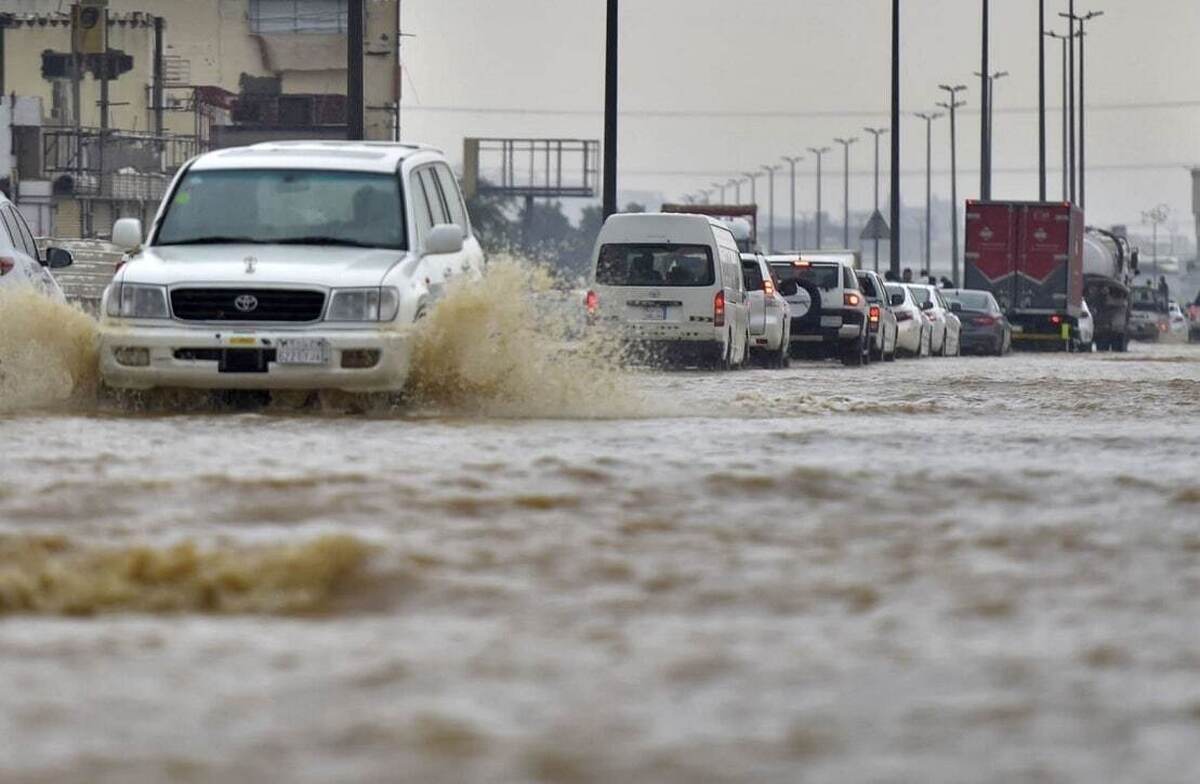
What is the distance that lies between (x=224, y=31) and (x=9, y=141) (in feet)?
60.9

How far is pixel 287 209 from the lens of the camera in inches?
666

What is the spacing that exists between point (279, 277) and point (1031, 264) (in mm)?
40512

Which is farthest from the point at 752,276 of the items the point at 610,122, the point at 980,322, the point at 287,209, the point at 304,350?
the point at 304,350

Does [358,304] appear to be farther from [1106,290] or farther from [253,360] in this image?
[1106,290]

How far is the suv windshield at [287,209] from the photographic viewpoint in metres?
16.8

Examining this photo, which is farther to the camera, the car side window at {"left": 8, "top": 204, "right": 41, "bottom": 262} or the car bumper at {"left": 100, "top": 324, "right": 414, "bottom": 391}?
the car side window at {"left": 8, "top": 204, "right": 41, "bottom": 262}

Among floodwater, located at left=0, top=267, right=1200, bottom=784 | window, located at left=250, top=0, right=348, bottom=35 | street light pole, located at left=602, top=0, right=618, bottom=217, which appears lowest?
floodwater, located at left=0, top=267, right=1200, bottom=784

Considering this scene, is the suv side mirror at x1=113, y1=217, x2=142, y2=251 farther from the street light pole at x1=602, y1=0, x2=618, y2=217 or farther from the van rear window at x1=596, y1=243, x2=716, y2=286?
the street light pole at x1=602, y1=0, x2=618, y2=217

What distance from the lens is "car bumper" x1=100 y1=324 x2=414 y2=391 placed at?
15617 mm

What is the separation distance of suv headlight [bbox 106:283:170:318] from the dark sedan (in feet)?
112

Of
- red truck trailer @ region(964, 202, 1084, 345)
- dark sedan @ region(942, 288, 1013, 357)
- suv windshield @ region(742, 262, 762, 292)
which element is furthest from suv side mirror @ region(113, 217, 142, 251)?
red truck trailer @ region(964, 202, 1084, 345)

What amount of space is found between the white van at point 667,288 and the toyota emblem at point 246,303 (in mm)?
13932

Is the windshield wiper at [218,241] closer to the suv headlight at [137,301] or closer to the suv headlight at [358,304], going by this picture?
the suv headlight at [137,301]

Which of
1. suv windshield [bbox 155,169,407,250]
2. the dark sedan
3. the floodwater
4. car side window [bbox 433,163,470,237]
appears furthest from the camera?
the dark sedan
